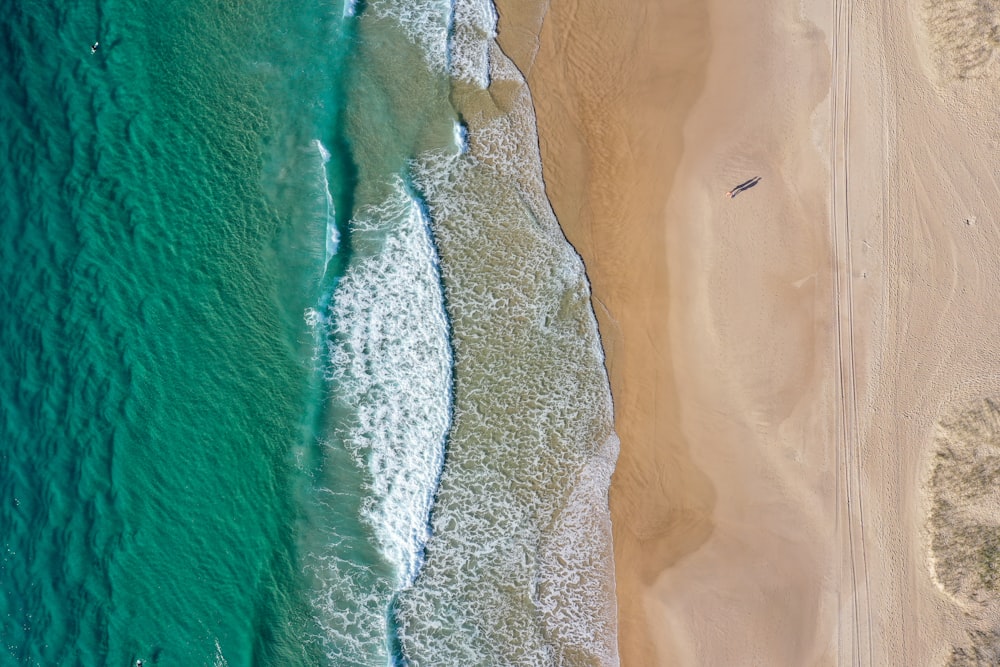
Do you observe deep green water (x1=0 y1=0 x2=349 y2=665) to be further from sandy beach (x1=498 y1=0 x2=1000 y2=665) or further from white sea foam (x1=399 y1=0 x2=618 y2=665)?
sandy beach (x1=498 y1=0 x2=1000 y2=665)

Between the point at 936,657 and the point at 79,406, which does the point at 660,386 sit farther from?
the point at 79,406

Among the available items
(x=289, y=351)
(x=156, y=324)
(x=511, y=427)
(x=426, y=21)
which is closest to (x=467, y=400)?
(x=511, y=427)

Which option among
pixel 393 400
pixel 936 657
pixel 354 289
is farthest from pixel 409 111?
pixel 936 657

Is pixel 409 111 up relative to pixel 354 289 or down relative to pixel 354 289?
up

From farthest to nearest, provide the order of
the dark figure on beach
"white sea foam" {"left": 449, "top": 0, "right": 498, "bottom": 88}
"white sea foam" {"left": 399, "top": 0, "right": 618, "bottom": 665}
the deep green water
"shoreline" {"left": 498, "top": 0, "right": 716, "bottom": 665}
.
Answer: the dark figure on beach
"white sea foam" {"left": 449, "top": 0, "right": 498, "bottom": 88}
"shoreline" {"left": 498, "top": 0, "right": 716, "bottom": 665}
the deep green water
"white sea foam" {"left": 399, "top": 0, "right": 618, "bottom": 665}

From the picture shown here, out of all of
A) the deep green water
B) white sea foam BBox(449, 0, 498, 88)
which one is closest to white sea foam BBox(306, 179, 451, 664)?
the deep green water

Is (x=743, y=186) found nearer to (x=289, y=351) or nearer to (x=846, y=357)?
(x=846, y=357)
